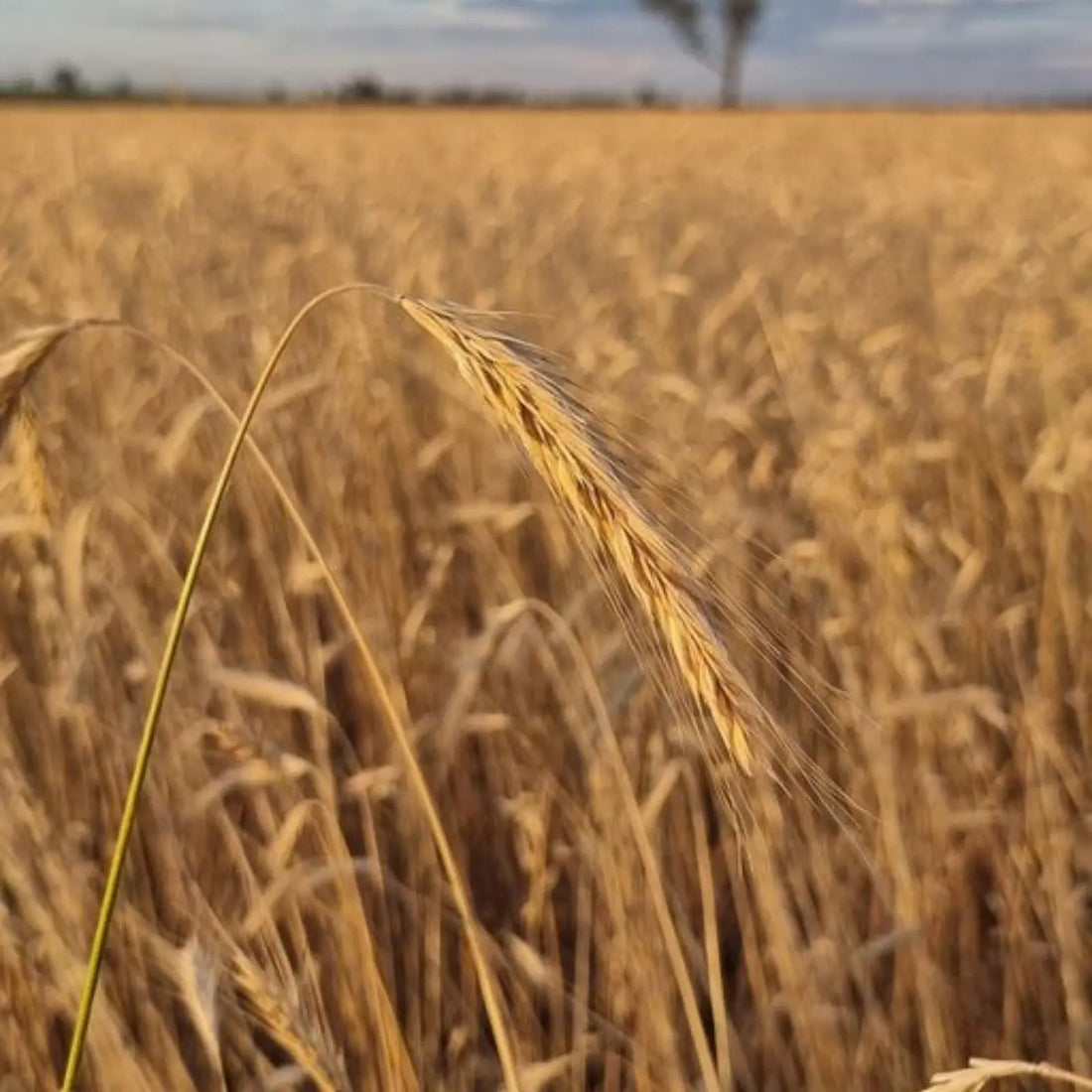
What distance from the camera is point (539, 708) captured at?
212 cm

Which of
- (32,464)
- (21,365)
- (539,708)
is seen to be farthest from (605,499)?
(539,708)

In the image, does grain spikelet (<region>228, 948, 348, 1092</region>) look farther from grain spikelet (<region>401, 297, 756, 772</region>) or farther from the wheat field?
grain spikelet (<region>401, 297, 756, 772</region>)

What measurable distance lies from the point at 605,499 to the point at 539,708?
1.41 meters

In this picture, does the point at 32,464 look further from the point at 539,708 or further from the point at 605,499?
the point at 539,708

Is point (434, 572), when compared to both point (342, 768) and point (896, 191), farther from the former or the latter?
point (896, 191)

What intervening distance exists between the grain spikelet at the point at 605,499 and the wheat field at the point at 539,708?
0.02 metres

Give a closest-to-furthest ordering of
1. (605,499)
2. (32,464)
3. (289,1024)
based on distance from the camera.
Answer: (605,499), (289,1024), (32,464)

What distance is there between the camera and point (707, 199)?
299 inches

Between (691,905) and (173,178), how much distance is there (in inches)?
238

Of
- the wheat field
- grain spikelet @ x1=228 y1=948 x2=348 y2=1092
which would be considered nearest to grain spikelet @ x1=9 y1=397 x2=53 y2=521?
the wheat field

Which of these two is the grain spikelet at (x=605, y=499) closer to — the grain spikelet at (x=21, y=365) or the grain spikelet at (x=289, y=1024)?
the grain spikelet at (x=21, y=365)

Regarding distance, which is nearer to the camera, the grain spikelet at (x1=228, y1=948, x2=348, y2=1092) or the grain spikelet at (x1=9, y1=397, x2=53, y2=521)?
the grain spikelet at (x1=228, y1=948, x2=348, y2=1092)

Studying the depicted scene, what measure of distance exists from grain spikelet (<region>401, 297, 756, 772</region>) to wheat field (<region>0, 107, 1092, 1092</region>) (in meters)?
0.02

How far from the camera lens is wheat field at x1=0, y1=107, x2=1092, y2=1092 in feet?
4.57
